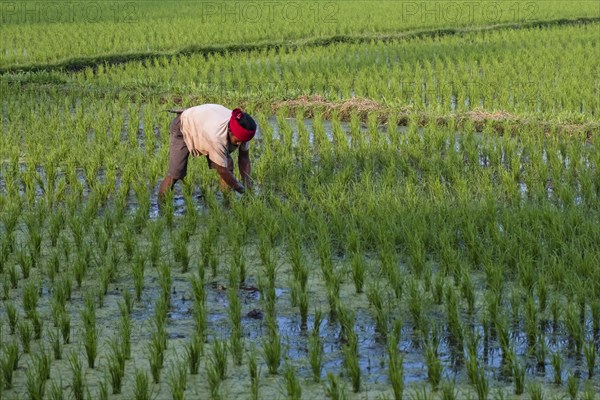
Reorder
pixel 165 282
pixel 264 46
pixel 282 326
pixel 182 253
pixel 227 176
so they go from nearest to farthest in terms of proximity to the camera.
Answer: pixel 282 326, pixel 165 282, pixel 182 253, pixel 227 176, pixel 264 46

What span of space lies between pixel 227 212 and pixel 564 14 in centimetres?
1280

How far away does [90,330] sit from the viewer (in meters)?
3.60

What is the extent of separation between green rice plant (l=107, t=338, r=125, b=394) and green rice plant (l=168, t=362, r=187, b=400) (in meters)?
0.18

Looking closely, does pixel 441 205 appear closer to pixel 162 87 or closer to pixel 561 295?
pixel 561 295

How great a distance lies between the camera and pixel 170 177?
5645 mm

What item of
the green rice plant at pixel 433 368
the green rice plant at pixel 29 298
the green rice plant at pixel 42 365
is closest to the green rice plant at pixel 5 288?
the green rice plant at pixel 29 298

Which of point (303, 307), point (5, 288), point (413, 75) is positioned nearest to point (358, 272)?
point (303, 307)

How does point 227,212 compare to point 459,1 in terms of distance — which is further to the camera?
point 459,1

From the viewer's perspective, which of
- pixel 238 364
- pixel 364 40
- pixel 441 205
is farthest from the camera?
pixel 364 40

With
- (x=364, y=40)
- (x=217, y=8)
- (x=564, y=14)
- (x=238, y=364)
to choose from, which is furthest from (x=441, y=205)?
(x=217, y=8)

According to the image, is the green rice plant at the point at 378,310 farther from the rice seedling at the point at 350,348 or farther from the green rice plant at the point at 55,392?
the green rice plant at the point at 55,392

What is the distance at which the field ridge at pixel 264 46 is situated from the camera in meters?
11.6

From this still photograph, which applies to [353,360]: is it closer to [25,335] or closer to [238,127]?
[25,335]

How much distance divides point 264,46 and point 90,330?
10.3 meters
